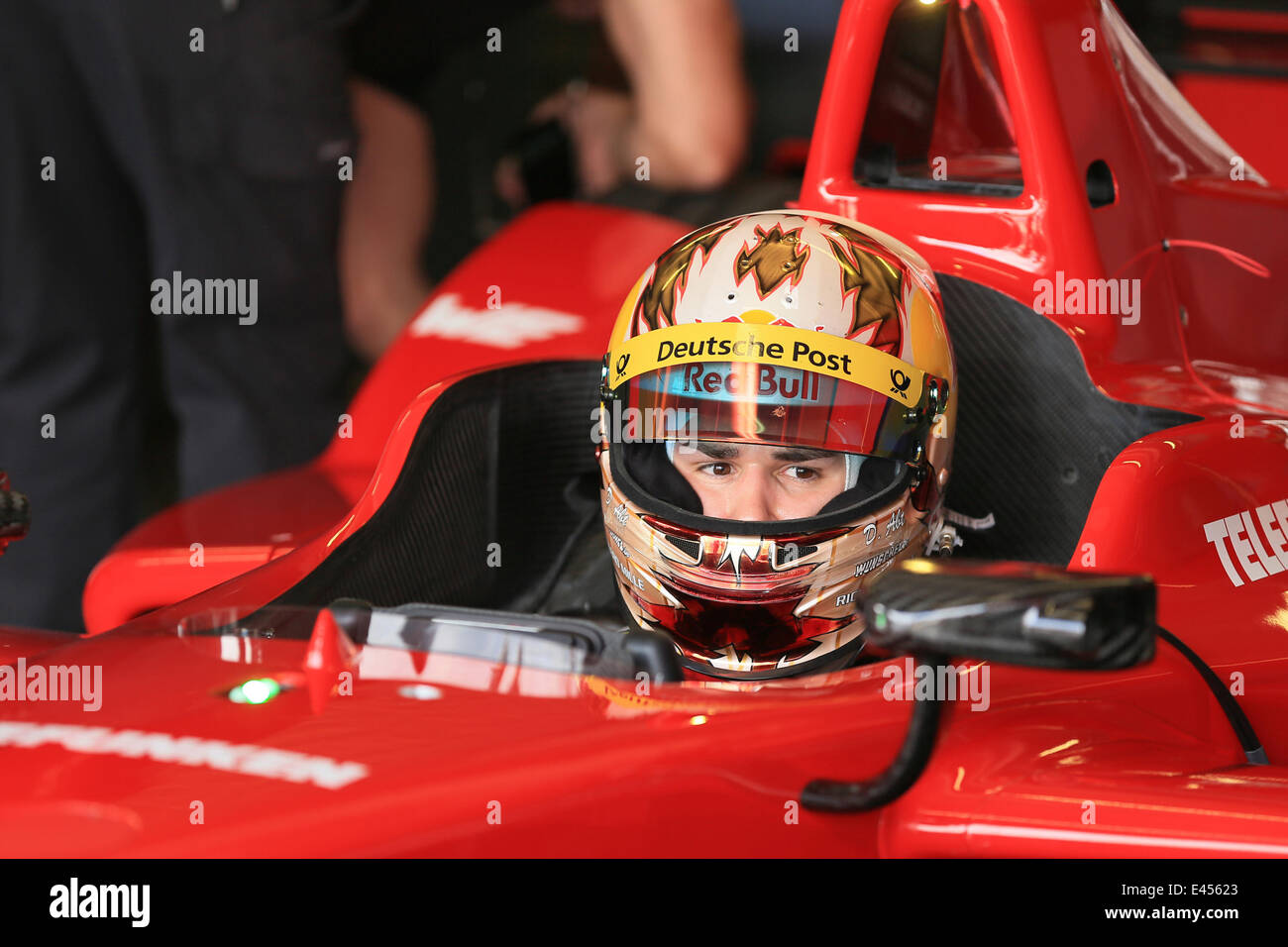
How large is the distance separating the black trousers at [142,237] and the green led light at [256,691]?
1611 mm

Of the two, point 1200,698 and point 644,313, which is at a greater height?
point 644,313

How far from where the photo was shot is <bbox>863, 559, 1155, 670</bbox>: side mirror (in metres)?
0.84

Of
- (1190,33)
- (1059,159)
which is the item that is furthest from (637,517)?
(1190,33)

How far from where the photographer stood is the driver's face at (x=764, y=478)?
142 centimetres

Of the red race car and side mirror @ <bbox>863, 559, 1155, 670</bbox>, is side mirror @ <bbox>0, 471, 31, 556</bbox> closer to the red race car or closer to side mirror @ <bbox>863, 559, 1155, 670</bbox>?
the red race car

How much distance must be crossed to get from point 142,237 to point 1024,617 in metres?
2.37

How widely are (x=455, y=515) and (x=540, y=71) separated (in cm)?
317

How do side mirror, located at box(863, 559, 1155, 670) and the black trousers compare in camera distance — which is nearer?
side mirror, located at box(863, 559, 1155, 670)

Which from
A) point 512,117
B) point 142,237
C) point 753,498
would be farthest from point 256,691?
point 512,117

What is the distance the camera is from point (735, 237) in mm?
1513

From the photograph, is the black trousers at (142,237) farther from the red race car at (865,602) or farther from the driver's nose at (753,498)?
the driver's nose at (753,498)

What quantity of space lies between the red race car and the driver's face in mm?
233

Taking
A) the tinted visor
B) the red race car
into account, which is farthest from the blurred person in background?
the tinted visor
